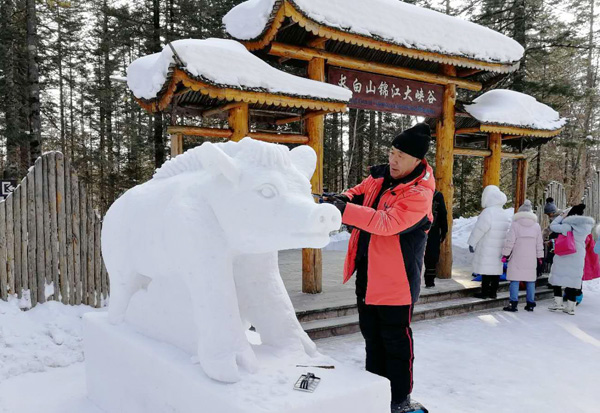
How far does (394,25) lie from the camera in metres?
5.55

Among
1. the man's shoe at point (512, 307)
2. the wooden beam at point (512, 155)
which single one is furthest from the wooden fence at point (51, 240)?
the wooden beam at point (512, 155)

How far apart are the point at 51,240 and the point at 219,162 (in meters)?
3.67

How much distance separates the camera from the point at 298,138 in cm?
520

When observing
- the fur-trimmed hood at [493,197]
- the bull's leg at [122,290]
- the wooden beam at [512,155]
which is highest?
the wooden beam at [512,155]

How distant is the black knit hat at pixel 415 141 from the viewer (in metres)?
2.31

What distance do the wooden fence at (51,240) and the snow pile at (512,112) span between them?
5.56 m

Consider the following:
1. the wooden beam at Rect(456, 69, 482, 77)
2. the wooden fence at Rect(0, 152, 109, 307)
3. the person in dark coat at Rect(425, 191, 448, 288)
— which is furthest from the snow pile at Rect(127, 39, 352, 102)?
the wooden beam at Rect(456, 69, 482, 77)

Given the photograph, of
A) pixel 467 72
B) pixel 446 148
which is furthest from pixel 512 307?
pixel 467 72

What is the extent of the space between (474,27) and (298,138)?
11.4 feet

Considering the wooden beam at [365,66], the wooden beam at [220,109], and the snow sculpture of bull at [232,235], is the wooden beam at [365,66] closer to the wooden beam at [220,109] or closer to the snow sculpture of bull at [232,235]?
the wooden beam at [220,109]

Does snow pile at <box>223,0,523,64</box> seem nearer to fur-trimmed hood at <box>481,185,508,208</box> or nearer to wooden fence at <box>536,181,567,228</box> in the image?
fur-trimmed hood at <box>481,185,508,208</box>

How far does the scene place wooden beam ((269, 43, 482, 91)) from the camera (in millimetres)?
5062

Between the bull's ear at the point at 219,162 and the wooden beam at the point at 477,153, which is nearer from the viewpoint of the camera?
the bull's ear at the point at 219,162

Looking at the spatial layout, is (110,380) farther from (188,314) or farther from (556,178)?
(556,178)
